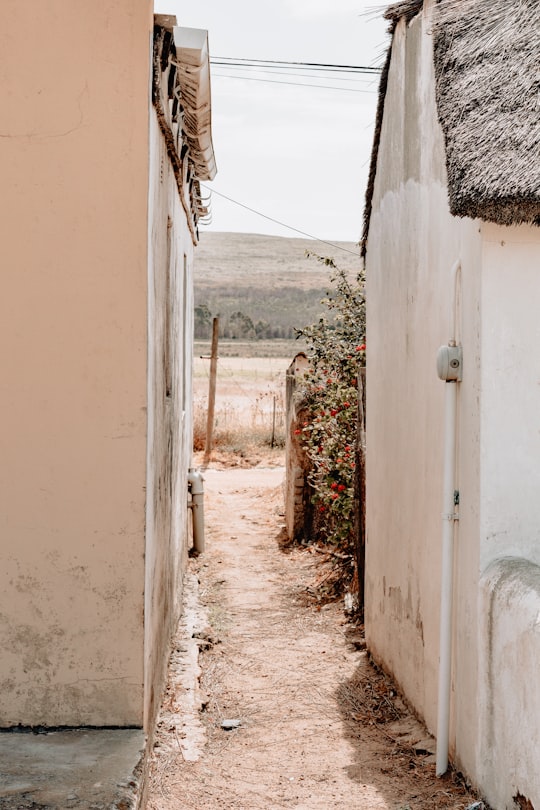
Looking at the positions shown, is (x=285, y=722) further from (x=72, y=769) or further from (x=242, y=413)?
(x=242, y=413)

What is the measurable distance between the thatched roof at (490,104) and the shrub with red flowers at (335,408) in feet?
16.9

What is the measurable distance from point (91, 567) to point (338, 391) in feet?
20.1

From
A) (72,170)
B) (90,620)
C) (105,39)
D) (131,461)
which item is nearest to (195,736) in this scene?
(90,620)

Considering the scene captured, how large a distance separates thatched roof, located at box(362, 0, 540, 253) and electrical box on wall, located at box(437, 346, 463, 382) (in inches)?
31.8

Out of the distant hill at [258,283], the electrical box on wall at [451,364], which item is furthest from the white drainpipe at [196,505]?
the distant hill at [258,283]

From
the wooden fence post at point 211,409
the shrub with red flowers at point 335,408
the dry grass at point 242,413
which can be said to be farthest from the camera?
the dry grass at point 242,413

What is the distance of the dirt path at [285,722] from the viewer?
201 inches

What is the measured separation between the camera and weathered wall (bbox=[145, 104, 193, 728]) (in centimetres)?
A: 499

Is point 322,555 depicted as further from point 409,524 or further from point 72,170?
point 72,170

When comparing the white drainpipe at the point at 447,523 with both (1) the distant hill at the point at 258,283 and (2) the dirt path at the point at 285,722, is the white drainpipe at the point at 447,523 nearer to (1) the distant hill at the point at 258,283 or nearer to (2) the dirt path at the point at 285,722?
(2) the dirt path at the point at 285,722

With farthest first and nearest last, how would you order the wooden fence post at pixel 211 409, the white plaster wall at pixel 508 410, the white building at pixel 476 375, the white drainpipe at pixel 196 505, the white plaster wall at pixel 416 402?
the wooden fence post at pixel 211 409
the white drainpipe at pixel 196 505
the white plaster wall at pixel 416 402
the white plaster wall at pixel 508 410
the white building at pixel 476 375

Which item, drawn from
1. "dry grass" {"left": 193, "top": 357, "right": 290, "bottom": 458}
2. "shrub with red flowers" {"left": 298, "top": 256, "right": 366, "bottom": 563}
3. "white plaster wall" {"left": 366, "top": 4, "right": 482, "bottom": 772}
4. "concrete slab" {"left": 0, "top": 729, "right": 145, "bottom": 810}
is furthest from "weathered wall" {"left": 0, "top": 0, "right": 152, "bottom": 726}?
"dry grass" {"left": 193, "top": 357, "right": 290, "bottom": 458}

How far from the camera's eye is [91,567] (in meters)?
4.66

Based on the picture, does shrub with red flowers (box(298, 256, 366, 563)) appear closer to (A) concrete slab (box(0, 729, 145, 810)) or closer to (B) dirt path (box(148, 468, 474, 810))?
(B) dirt path (box(148, 468, 474, 810))
